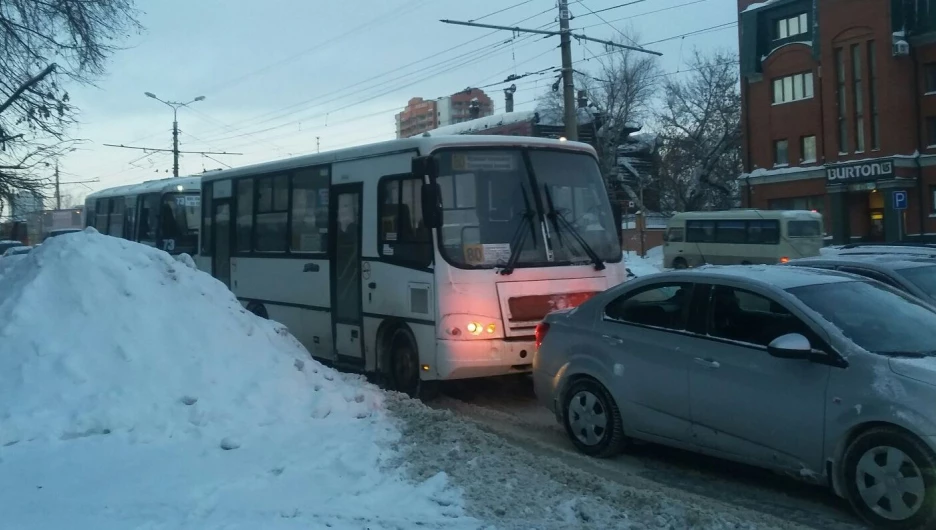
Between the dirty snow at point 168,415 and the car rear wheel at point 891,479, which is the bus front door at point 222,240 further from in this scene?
the car rear wheel at point 891,479

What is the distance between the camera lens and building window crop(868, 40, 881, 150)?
4356cm

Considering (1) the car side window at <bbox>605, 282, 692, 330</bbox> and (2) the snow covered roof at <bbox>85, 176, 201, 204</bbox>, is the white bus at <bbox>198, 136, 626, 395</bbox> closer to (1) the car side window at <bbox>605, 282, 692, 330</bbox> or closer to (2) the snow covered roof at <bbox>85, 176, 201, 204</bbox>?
(1) the car side window at <bbox>605, 282, 692, 330</bbox>

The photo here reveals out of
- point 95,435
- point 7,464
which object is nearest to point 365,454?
point 95,435

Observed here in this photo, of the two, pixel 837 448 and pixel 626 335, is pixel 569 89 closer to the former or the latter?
pixel 626 335

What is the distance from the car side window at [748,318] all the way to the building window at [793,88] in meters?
44.3

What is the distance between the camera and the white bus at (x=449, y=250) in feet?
31.7

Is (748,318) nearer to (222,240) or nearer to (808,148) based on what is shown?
(222,240)

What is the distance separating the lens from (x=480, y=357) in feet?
31.6

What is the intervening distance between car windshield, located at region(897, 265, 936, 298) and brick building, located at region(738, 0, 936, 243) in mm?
33294

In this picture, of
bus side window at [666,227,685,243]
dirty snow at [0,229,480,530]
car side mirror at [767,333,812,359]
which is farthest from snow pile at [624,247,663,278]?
car side mirror at [767,333,812,359]

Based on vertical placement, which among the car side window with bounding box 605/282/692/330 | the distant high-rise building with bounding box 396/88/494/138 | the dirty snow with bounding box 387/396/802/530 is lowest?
the dirty snow with bounding box 387/396/802/530

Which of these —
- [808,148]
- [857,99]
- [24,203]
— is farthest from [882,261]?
[808,148]

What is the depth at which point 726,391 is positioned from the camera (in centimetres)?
671

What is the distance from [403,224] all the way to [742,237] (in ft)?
96.0
